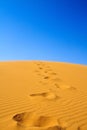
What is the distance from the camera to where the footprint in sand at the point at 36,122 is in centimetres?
343

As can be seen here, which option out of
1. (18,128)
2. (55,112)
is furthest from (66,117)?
(18,128)

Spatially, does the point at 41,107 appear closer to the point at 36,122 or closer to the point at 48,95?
the point at 36,122

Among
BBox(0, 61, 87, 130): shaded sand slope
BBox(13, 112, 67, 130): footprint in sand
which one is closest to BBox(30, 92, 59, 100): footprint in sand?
BBox(0, 61, 87, 130): shaded sand slope

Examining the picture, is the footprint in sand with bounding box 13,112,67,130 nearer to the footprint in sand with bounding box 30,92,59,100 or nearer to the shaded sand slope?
the shaded sand slope

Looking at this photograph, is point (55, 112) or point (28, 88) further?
point (28, 88)

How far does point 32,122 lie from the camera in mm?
3607

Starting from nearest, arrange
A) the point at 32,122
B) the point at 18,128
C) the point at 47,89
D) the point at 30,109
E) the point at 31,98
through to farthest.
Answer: the point at 18,128 → the point at 32,122 → the point at 30,109 → the point at 31,98 → the point at 47,89

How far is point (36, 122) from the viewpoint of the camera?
3.61 meters

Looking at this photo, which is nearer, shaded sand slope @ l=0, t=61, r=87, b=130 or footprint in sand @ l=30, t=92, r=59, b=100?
shaded sand slope @ l=0, t=61, r=87, b=130

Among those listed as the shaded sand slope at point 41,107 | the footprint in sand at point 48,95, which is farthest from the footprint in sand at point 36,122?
the footprint in sand at point 48,95

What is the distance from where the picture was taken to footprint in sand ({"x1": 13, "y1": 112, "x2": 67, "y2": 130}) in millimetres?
3431

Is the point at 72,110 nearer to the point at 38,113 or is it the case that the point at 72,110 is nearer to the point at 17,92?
the point at 38,113

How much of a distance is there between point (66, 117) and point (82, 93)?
196cm

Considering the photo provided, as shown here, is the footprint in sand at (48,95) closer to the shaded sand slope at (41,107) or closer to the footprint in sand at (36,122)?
the shaded sand slope at (41,107)
